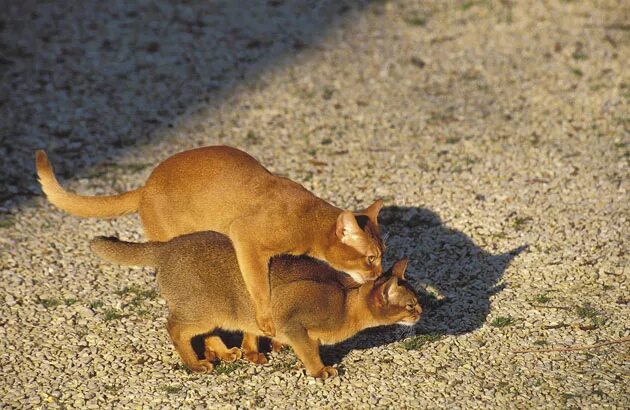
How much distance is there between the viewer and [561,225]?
7.00m

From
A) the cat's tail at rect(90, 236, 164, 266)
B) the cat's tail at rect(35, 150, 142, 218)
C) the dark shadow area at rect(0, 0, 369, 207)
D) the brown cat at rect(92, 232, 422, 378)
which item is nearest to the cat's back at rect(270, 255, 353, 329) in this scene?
the brown cat at rect(92, 232, 422, 378)

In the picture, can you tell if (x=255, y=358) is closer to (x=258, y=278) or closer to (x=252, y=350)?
(x=252, y=350)

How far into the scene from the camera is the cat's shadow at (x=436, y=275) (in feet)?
19.3

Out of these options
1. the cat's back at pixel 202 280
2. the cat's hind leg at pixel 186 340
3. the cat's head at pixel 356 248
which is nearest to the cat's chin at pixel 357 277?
the cat's head at pixel 356 248

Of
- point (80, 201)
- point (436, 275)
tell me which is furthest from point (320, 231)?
point (80, 201)

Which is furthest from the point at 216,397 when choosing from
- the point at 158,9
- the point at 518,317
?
the point at 158,9

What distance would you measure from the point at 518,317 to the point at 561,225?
128 cm

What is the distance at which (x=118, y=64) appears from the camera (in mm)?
9711

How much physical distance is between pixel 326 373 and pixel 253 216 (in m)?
0.97

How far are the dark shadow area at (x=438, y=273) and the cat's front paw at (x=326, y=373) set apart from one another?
227 millimetres

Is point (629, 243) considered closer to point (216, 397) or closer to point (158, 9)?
point (216, 397)

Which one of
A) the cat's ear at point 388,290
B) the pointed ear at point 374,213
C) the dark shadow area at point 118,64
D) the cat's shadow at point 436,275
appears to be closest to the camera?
the cat's ear at point 388,290

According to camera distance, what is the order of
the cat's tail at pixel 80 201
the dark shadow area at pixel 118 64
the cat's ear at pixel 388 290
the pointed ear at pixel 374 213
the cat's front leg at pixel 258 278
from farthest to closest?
the dark shadow area at pixel 118 64
the cat's tail at pixel 80 201
the pointed ear at pixel 374 213
the cat's ear at pixel 388 290
the cat's front leg at pixel 258 278

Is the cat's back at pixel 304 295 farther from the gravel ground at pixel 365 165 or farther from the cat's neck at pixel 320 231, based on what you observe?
the gravel ground at pixel 365 165
